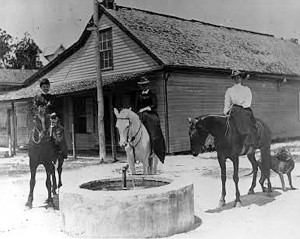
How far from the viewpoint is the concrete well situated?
13.6 ft

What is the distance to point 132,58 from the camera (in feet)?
45.1

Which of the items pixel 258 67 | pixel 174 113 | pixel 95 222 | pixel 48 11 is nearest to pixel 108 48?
pixel 174 113

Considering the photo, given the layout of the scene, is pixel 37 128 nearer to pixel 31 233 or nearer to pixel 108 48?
pixel 31 233

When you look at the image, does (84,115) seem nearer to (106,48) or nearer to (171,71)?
(106,48)

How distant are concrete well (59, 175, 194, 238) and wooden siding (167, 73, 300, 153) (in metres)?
8.16

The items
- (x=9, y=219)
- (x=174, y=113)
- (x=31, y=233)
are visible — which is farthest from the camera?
(x=174, y=113)

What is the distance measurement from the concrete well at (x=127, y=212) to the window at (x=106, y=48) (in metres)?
10.5

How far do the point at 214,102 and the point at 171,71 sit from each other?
6.68 ft

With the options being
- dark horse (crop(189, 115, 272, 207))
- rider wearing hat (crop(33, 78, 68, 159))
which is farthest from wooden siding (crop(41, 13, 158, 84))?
dark horse (crop(189, 115, 272, 207))

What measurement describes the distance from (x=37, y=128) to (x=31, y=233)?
61.8 inches

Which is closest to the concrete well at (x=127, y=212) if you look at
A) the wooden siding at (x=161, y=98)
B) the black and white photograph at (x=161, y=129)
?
the black and white photograph at (x=161, y=129)

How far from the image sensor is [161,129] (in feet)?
31.1

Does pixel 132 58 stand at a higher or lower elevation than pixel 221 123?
higher

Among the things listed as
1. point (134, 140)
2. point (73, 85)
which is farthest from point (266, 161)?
point (73, 85)
